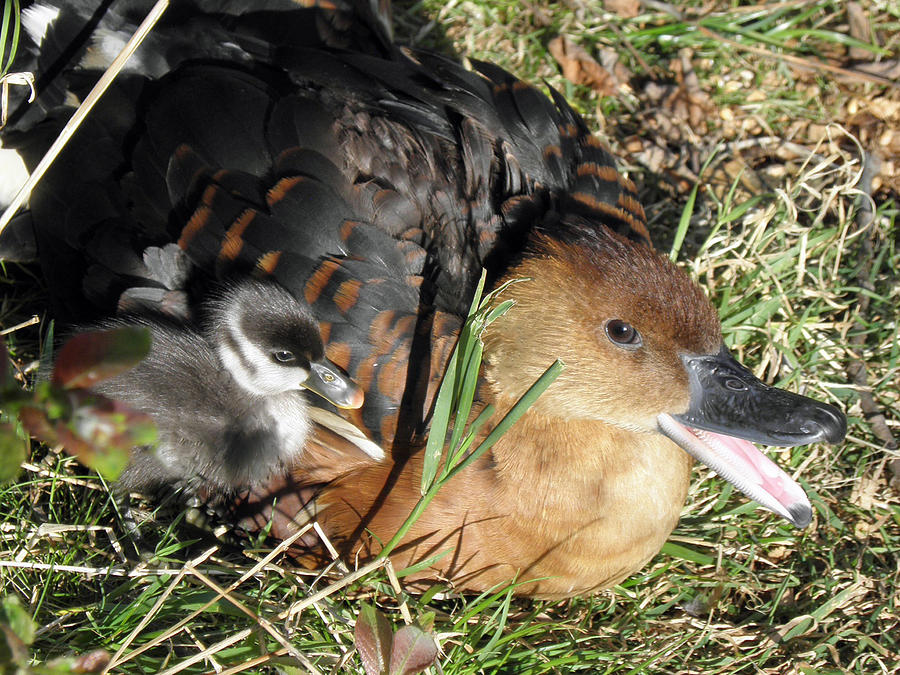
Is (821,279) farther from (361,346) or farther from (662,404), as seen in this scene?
(361,346)

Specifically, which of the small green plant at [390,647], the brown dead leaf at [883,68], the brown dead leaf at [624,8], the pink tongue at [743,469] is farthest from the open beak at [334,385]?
the brown dead leaf at [883,68]

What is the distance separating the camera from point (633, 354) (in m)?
2.74

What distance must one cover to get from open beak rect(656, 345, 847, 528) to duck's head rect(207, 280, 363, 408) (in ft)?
3.37

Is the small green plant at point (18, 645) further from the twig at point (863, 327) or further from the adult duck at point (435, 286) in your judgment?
the twig at point (863, 327)

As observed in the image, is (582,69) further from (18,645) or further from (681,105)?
(18,645)

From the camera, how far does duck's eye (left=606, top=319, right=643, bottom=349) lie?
2721 millimetres

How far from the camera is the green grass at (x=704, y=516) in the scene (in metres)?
2.82

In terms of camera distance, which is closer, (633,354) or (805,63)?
(633,354)

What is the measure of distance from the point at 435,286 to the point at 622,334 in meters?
0.62

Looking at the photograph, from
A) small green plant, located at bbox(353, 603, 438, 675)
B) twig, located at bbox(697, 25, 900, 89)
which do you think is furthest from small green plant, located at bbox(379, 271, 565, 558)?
twig, located at bbox(697, 25, 900, 89)

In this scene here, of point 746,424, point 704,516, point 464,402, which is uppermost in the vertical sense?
point 746,424

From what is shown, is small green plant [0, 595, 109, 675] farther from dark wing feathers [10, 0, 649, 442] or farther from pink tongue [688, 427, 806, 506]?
pink tongue [688, 427, 806, 506]

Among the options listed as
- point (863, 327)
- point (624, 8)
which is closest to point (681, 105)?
point (624, 8)

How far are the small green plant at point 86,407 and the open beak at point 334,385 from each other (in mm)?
1461
